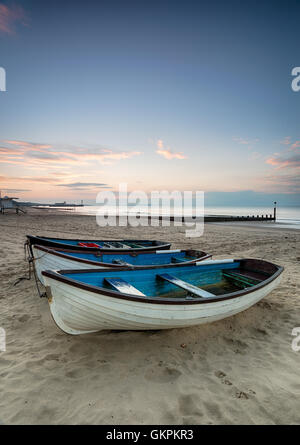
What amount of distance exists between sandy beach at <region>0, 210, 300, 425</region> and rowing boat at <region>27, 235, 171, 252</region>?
196 centimetres

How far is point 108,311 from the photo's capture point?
10.9ft

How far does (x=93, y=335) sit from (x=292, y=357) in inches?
139

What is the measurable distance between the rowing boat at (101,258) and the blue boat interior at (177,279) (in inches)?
8.4

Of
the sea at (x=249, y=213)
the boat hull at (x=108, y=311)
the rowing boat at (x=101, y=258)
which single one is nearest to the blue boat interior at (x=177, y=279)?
the rowing boat at (x=101, y=258)

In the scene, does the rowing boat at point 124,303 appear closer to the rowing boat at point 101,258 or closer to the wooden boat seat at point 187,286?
the wooden boat seat at point 187,286

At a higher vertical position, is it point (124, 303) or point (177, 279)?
point (124, 303)

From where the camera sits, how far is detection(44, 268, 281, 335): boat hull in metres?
3.25

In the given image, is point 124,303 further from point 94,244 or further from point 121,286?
point 94,244

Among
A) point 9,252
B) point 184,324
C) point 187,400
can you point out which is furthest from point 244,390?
point 9,252

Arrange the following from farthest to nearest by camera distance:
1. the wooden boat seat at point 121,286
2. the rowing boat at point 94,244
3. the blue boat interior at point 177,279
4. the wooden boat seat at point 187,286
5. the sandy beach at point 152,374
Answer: the rowing boat at point 94,244 → the blue boat interior at point 177,279 → the wooden boat seat at point 187,286 → the wooden boat seat at point 121,286 → the sandy beach at point 152,374

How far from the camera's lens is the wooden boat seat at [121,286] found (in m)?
4.03

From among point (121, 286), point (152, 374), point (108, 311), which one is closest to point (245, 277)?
point (121, 286)

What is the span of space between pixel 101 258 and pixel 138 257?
1209 millimetres

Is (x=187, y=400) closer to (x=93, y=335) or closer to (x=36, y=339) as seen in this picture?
(x=93, y=335)
